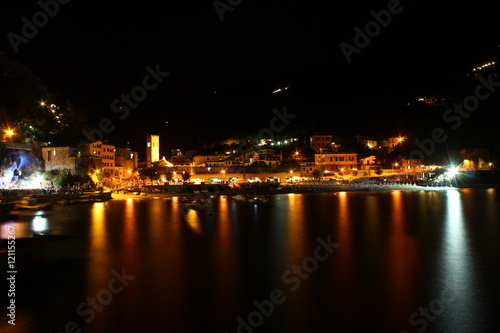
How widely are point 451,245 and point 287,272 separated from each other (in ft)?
20.7

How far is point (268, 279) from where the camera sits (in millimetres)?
7691

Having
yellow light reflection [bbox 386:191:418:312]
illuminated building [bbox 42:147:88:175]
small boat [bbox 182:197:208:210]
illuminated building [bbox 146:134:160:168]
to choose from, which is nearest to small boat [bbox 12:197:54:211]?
illuminated building [bbox 42:147:88:175]

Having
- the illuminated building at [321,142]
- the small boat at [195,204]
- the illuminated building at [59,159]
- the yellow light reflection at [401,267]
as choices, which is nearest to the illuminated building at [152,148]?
the illuminated building at [321,142]

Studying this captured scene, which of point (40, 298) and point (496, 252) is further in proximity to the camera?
point (496, 252)

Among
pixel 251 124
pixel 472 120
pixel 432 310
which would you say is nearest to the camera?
pixel 432 310

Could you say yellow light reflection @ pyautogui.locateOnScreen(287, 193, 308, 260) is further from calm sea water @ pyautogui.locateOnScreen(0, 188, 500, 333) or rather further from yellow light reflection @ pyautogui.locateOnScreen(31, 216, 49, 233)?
yellow light reflection @ pyautogui.locateOnScreen(31, 216, 49, 233)

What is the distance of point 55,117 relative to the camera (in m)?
29.4

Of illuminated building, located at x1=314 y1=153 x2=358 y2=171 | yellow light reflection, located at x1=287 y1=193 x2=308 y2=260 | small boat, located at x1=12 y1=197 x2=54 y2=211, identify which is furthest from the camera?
illuminated building, located at x1=314 y1=153 x2=358 y2=171

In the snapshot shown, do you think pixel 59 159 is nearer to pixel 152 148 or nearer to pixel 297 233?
pixel 297 233

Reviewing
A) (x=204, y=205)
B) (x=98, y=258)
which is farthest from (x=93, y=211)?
(x=98, y=258)

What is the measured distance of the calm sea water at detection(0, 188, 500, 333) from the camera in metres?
5.52

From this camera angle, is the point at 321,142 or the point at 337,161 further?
the point at 321,142

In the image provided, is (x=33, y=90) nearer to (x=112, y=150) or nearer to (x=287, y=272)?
(x=112, y=150)

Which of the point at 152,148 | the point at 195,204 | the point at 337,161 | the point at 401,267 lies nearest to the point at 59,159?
the point at 195,204
